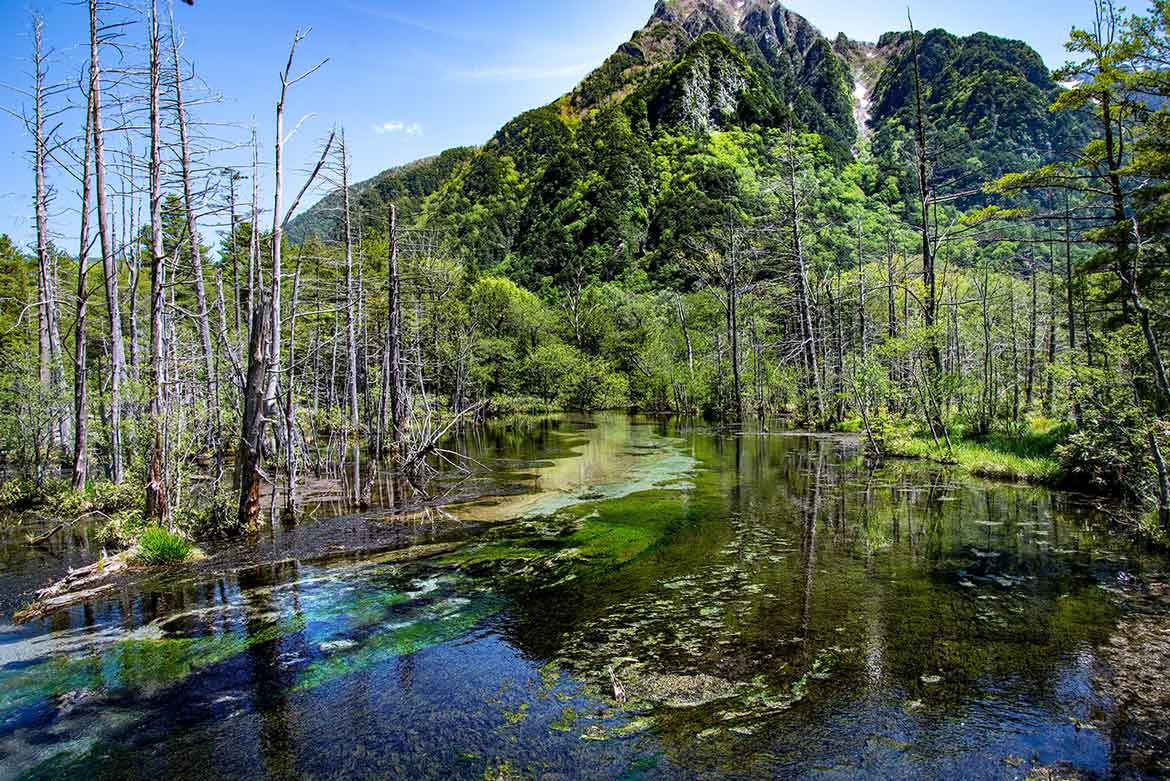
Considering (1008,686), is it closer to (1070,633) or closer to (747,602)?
(1070,633)

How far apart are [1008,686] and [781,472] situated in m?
13.7

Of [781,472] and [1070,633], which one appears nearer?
[1070,633]

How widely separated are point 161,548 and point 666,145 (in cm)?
9818

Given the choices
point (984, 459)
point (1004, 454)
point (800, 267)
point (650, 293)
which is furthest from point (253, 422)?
point (650, 293)

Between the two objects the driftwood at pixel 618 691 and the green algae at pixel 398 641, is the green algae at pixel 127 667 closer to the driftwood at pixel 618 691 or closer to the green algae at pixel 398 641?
the green algae at pixel 398 641

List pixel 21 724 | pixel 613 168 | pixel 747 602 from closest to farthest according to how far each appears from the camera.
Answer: pixel 21 724, pixel 747 602, pixel 613 168

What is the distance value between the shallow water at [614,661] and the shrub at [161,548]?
1290 millimetres

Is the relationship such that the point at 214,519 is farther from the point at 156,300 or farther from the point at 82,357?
the point at 82,357

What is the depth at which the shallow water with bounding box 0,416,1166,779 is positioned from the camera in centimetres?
491

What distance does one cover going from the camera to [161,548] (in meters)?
10.4

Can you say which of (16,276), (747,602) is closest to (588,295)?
(16,276)

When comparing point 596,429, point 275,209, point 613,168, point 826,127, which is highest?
point 826,127

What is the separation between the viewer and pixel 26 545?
1220 centimetres

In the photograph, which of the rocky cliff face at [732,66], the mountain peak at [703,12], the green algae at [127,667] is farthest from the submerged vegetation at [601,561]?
the mountain peak at [703,12]
